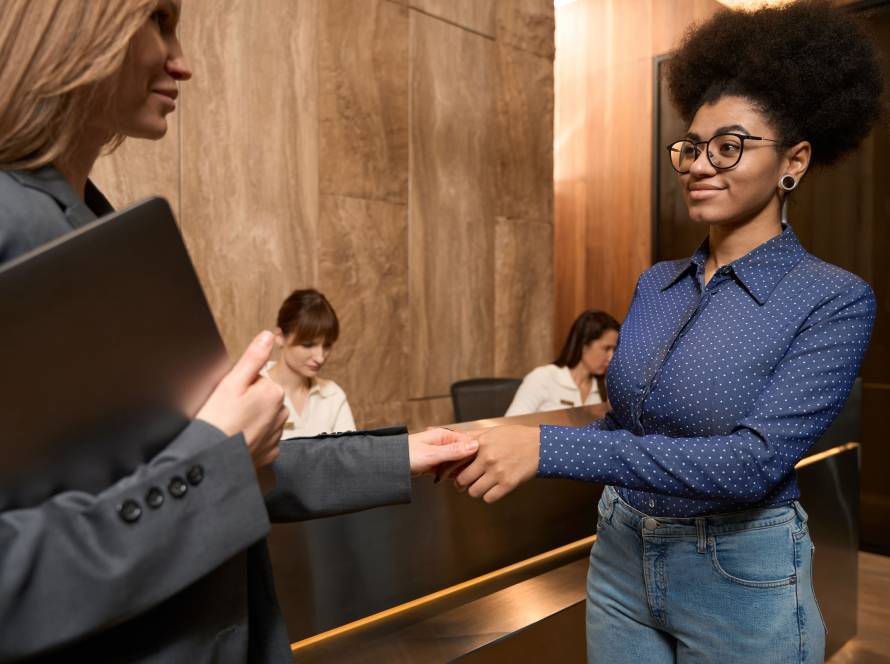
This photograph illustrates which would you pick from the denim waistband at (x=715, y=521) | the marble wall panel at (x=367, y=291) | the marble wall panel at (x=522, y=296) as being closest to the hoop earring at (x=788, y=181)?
the denim waistband at (x=715, y=521)

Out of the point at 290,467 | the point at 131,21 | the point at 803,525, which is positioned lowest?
the point at 803,525

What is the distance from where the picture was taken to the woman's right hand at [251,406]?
2.26 ft

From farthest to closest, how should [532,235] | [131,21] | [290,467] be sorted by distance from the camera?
[532,235] → [290,467] → [131,21]

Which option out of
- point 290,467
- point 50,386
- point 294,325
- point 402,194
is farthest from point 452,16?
point 50,386

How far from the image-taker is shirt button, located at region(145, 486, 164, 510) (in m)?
0.62

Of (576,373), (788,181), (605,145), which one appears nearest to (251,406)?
(788,181)

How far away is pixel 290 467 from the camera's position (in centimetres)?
100

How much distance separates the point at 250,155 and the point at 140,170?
1.79 feet

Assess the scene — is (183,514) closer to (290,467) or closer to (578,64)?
(290,467)

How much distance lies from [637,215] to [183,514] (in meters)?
5.39

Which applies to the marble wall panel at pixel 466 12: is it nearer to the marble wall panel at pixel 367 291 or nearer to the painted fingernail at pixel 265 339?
the marble wall panel at pixel 367 291

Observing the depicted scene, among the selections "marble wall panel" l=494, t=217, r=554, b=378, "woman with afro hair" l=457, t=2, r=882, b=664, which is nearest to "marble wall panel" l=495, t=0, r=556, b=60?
"marble wall panel" l=494, t=217, r=554, b=378

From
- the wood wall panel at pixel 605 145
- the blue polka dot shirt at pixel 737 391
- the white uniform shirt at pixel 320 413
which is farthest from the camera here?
the wood wall panel at pixel 605 145

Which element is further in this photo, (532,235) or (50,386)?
(532,235)
